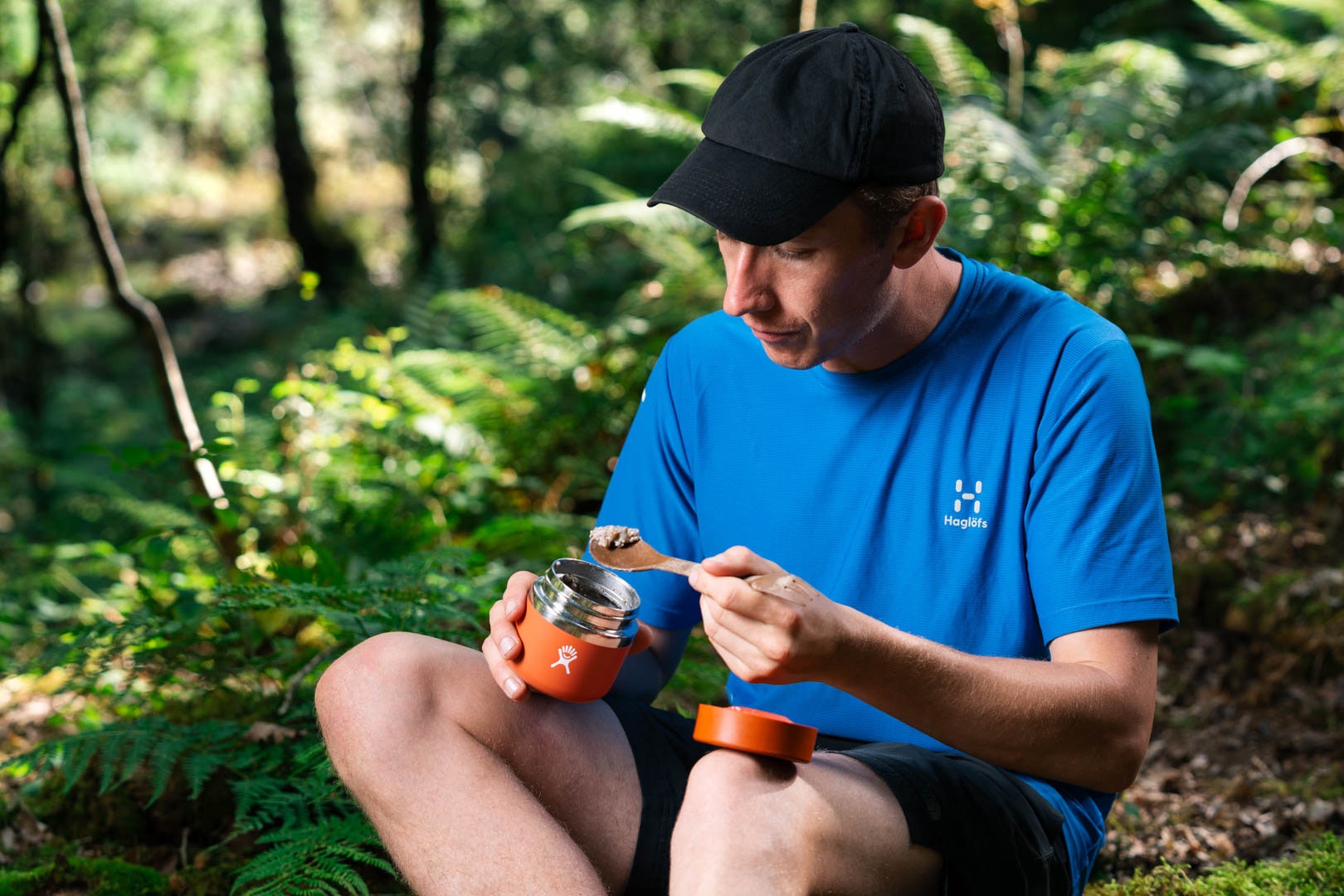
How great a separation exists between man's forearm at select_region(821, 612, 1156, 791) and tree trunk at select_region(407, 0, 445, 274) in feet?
25.6

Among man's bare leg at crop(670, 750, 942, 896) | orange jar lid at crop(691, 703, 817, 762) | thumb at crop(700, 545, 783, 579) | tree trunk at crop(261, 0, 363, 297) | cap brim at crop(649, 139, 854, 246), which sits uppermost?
cap brim at crop(649, 139, 854, 246)

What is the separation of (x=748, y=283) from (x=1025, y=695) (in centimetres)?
88

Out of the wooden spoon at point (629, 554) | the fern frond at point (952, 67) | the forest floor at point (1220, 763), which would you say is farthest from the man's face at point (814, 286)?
the fern frond at point (952, 67)

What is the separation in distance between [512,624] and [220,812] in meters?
1.54

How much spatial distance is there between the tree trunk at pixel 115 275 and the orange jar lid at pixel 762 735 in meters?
3.36

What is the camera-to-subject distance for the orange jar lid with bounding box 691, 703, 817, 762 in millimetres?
1596

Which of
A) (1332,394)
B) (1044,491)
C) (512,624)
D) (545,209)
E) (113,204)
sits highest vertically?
(1044,491)

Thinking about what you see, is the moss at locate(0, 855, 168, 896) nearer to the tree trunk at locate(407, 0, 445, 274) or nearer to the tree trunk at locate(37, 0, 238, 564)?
the tree trunk at locate(37, 0, 238, 564)

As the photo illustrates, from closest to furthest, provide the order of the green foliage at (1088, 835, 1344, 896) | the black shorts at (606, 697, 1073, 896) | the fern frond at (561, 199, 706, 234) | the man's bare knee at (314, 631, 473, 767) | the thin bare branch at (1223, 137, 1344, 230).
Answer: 1. the black shorts at (606, 697, 1073, 896)
2. the man's bare knee at (314, 631, 473, 767)
3. the green foliage at (1088, 835, 1344, 896)
4. the fern frond at (561, 199, 706, 234)
5. the thin bare branch at (1223, 137, 1344, 230)

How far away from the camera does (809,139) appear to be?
1.90 meters

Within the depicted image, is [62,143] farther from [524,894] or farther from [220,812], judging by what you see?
[524,894]

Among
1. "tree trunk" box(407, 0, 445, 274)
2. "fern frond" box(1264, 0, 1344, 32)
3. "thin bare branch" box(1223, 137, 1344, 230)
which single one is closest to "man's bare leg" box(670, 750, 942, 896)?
"thin bare branch" box(1223, 137, 1344, 230)

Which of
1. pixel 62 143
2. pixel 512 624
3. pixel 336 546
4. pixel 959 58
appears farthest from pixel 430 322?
pixel 62 143

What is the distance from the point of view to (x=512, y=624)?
75.8 inches
